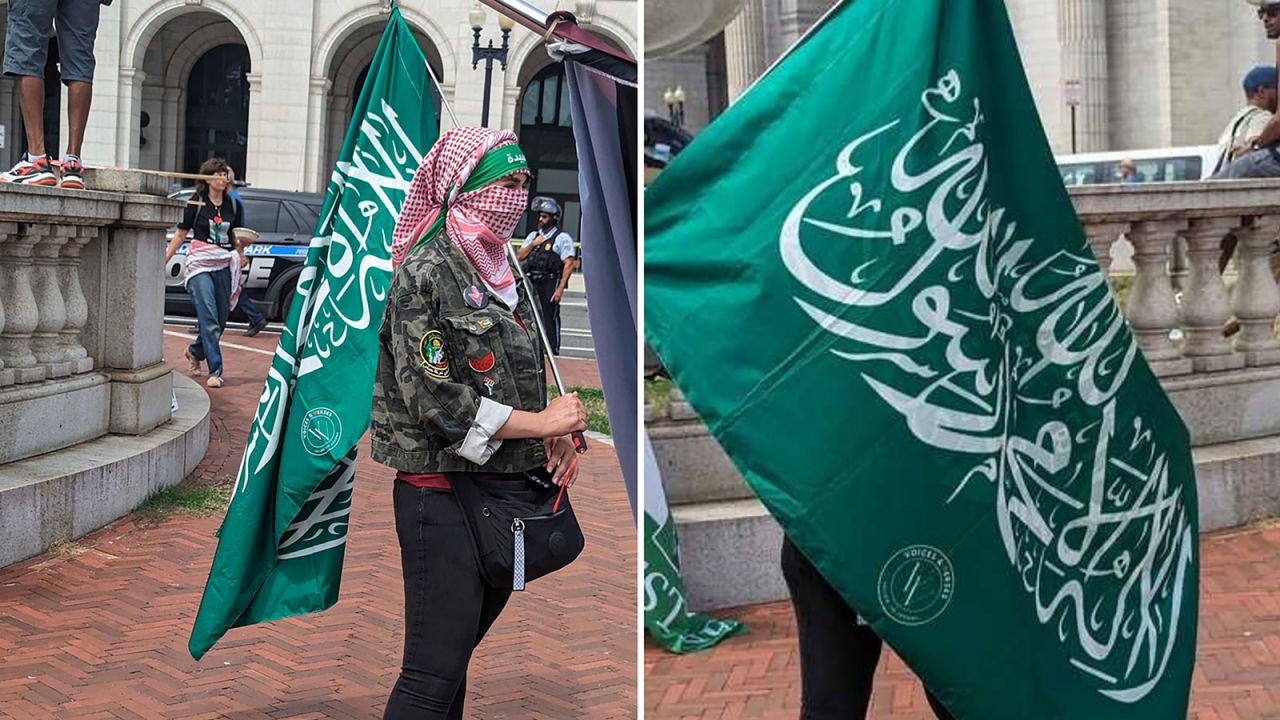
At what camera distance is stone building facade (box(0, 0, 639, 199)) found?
36.6 metres

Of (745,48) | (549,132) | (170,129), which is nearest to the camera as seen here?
(745,48)

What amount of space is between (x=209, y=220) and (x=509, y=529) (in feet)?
27.8

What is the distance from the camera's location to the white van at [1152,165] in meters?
23.9

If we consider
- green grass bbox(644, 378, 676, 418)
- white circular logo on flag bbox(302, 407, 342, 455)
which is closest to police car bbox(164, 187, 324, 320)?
green grass bbox(644, 378, 676, 418)

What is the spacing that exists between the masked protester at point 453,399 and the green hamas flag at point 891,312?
0.74 metres

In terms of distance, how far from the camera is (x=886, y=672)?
5.18 metres

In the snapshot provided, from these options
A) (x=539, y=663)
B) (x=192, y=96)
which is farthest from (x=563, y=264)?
(x=192, y=96)

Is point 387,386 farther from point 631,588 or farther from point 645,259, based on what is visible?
point 631,588

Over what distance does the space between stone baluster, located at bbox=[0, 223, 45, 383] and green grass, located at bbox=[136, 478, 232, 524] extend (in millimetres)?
960

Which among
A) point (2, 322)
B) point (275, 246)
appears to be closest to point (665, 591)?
point (2, 322)

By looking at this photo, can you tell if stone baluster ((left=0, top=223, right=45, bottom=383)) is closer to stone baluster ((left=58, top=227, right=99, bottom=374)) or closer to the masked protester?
stone baluster ((left=58, top=227, right=99, bottom=374))

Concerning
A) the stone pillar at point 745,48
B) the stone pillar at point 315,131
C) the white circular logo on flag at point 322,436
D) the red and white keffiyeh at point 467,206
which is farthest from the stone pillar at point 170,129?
the red and white keffiyeh at point 467,206

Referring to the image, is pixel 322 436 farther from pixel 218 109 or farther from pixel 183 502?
pixel 218 109

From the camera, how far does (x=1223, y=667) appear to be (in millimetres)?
5180
